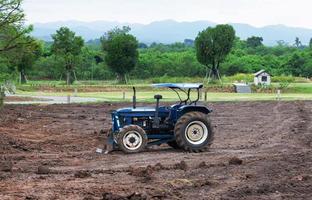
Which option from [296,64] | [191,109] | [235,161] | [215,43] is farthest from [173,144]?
[296,64]

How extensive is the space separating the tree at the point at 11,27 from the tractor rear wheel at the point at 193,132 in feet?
40.3

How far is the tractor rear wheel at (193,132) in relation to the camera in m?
18.9

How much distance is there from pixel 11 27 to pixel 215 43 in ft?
197

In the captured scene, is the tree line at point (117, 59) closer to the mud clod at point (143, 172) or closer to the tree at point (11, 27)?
the tree at point (11, 27)

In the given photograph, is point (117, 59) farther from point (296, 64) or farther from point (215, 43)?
point (296, 64)

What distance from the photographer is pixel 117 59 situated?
89000 mm

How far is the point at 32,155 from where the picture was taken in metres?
18.1

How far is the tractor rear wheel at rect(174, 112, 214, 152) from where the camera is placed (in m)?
18.9

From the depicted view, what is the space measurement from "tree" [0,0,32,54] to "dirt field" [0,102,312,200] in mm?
3563

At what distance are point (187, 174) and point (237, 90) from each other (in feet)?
186

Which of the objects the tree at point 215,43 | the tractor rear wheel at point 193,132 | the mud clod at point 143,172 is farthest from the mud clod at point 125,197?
the tree at point 215,43

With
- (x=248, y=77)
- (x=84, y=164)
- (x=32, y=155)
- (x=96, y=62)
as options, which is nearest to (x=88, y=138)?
(x=32, y=155)

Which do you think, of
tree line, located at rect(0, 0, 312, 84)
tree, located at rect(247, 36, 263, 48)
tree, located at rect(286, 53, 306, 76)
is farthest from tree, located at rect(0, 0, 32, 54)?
tree, located at rect(247, 36, 263, 48)

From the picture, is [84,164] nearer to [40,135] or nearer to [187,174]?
[187,174]
